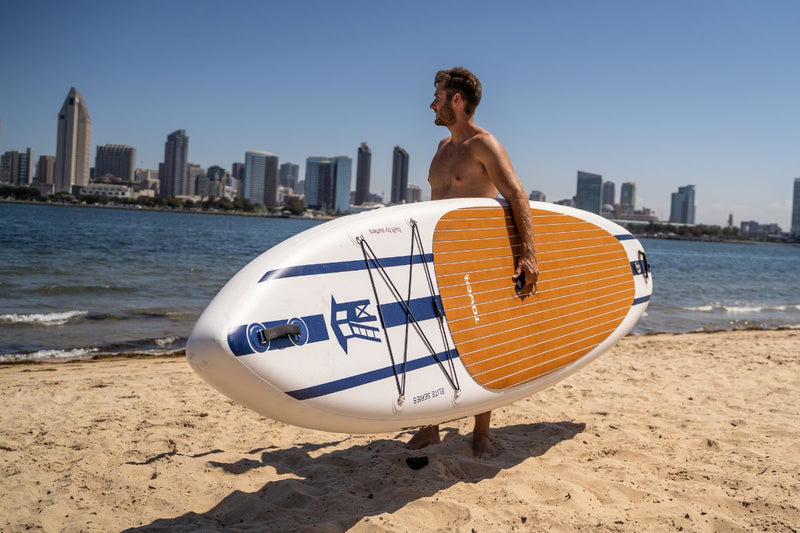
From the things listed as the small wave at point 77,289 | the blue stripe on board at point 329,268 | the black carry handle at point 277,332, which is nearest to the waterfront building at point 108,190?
the small wave at point 77,289

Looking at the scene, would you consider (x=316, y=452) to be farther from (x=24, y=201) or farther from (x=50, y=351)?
(x=24, y=201)

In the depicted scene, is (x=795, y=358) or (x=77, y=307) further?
(x=77, y=307)

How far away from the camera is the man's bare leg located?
334 cm

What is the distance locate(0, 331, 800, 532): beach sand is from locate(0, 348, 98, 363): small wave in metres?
1.71

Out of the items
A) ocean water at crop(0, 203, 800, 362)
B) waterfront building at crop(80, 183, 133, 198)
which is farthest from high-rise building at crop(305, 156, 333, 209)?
ocean water at crop(0, 203, 800, 362)

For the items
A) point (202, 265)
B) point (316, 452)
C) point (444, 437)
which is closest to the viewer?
point (316, 452)

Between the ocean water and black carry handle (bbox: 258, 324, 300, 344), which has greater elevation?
black carry handle (bbox: 258, 324, 300, 344)

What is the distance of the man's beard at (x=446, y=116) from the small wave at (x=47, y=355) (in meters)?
5.26

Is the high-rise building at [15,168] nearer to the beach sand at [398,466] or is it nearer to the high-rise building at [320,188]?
the high-rise building at [320,188]

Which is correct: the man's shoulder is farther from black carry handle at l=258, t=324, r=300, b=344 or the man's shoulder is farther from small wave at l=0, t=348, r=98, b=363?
small wave at l=0, t=348, r=98, b=363

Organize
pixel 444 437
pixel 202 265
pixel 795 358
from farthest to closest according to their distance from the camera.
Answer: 1. pixel 202 265
2. pixel 795 358
3. pixel 444 437

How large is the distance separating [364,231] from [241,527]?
1.32 metres

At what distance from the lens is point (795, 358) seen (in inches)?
257

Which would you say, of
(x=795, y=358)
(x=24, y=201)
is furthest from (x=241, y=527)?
(x=24, y=201)
